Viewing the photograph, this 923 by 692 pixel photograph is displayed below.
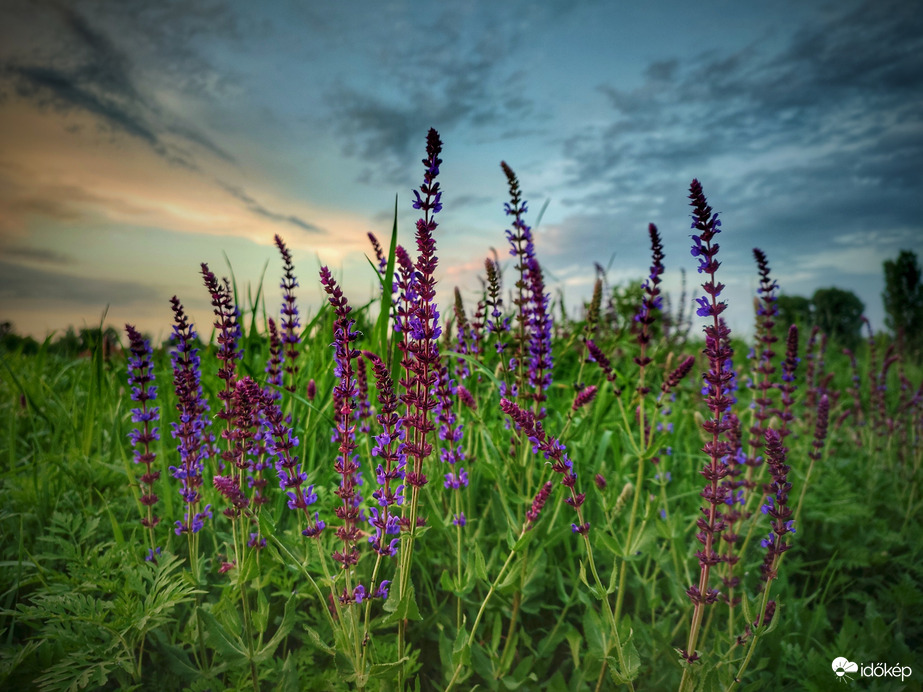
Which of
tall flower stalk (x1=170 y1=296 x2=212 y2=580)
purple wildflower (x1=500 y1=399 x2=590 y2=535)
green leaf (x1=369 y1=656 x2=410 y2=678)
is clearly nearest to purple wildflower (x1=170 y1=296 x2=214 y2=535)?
tall flower stalk (x1=170 y1=296 x2=212 y2=580)

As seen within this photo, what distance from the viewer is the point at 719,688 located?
2.61 metres

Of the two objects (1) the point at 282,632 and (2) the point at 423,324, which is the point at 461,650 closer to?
(1) the point at 282,632

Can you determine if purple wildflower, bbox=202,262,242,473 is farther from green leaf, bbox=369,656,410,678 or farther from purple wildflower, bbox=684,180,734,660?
purple wildflower, bbox=684,180,734,660

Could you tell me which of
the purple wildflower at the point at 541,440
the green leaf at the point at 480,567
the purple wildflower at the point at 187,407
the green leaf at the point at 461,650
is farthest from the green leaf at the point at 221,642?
the purple wildflower at the point at 541,440

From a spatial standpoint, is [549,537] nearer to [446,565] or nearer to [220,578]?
[446,565]

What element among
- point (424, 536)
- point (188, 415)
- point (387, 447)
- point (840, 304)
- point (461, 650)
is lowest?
point (461, 650)

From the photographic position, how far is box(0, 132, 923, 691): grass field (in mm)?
2455

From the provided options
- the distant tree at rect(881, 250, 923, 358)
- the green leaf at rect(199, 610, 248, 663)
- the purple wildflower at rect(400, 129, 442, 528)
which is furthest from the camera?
the distant tree at rect(881, 250, 923, 358)

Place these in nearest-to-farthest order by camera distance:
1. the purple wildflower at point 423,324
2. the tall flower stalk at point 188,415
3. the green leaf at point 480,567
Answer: the purple wildflower at point 423,324
the green leaf at point 480,567
the tall flower stalk at point 188,415

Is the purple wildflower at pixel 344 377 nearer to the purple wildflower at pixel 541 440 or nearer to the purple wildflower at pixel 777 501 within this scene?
the purple wildflower at pixel 541 440

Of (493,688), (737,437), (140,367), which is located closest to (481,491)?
(493,688)

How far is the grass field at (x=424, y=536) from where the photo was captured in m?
2.46

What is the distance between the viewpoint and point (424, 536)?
351 cm

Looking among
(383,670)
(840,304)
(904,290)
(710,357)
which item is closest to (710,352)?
(710,357)
